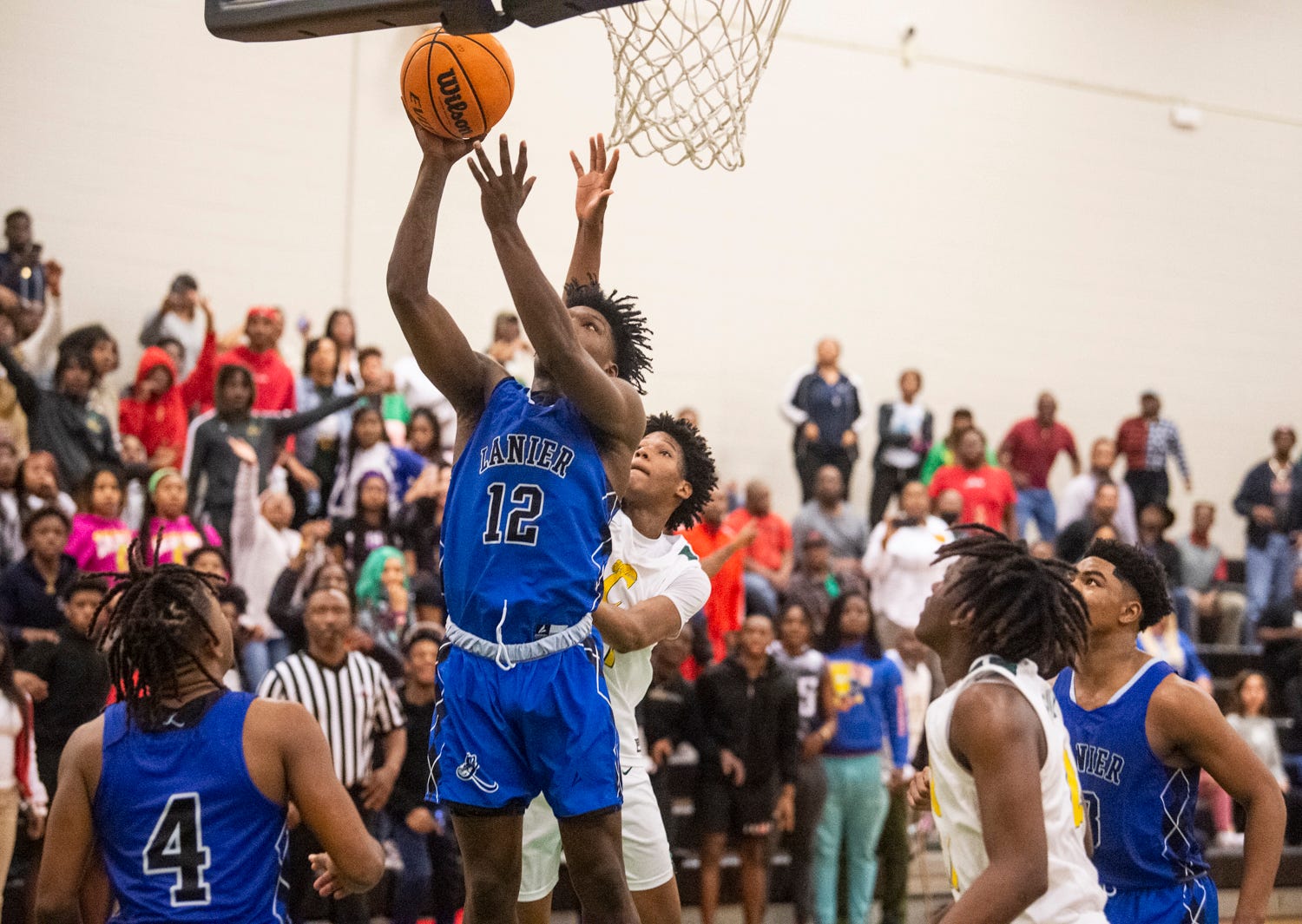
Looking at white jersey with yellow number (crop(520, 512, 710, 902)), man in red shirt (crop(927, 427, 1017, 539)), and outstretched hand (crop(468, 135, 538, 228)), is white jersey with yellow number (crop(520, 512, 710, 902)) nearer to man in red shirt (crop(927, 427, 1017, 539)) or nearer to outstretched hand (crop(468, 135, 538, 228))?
outstretched hand (crop(468, 135, 538, 228))

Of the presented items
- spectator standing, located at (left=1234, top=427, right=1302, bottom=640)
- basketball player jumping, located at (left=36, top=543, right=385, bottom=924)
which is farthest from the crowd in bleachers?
basketball player jumping, located at (left=36, top=543, right=385, bottom=924)

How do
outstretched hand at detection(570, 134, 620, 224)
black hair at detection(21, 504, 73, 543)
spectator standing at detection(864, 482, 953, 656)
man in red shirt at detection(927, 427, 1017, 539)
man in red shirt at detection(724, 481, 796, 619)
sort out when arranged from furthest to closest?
1. man in red shirt at detection(927, 427, 1017, 539)
2. man in red shirt at detection(724, 481, 796, 619)
3. spectator standing at detection(864, 482, 953, 656)
4. black hair at detection(21, 504, 73, 543)
5. outstretched hand at detection(570, 134, 620, 224)

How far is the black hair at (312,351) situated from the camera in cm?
1124

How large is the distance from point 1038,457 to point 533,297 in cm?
1142

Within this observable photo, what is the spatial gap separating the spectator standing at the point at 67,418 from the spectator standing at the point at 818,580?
15.1 ft

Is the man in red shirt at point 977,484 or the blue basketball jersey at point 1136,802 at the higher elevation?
the man in red shirt at point 977,484

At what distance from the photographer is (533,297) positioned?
356 centimetres

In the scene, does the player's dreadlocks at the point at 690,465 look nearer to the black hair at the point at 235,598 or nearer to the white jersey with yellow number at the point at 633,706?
the white jersey with yellow number at the point at 633,706

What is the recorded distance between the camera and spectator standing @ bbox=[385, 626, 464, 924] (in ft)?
24.6

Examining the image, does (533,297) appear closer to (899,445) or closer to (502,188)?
(502,188)

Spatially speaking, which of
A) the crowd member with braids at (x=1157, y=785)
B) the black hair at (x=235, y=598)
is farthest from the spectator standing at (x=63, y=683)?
the crowd member with braids at (x=1157, y=785)

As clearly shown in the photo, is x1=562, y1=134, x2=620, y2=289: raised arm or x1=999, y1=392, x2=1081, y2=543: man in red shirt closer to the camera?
x1=562, y1=134, x2=620, y2=289: raised arm

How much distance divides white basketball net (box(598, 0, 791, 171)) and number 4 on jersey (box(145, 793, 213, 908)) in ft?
9.28

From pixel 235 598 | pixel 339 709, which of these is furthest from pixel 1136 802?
pixel 235 598
